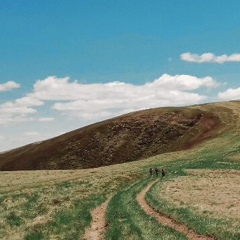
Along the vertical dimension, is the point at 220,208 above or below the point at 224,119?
below

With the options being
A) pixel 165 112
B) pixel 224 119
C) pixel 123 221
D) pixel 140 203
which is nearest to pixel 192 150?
pixel 224 119

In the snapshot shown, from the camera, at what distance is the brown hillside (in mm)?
107875

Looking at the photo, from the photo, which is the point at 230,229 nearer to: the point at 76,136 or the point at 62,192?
the point at 62,192

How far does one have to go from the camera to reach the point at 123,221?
26734mm

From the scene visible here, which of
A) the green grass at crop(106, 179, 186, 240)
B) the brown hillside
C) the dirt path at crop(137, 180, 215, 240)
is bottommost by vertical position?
the dirt path at crop(137, 180, 215, 240)

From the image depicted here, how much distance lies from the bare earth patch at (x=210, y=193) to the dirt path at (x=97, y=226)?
19.3 ft

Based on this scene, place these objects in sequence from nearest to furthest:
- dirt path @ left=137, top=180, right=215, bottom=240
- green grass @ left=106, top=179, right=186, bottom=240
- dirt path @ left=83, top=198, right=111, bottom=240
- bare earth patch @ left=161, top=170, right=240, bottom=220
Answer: dirt path @ left=137, top=180, right=215, bottom=240, green grass @ left=106, top=179, right=186, bottom=240, dirt path @ left=83, top=198, right=111, bottom=240, bare earth patch @ left=161, top=170, right=240, bottom=220

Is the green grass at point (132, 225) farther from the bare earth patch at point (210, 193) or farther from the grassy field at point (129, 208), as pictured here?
the bare earth patch at point (210, 193)

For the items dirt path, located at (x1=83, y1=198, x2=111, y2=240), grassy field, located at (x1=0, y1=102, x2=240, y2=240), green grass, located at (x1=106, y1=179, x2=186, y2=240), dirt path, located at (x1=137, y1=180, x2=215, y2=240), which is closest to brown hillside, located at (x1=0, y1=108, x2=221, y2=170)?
grassy field, located at (x1=0, y1=102, x2=240, y2=240)

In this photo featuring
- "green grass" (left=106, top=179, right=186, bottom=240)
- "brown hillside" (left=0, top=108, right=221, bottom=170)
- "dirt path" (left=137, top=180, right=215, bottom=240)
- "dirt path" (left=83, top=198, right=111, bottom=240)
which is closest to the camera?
"dirt path" (left=137, top=180, right=215, bottom=240)

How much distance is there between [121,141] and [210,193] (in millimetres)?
77705

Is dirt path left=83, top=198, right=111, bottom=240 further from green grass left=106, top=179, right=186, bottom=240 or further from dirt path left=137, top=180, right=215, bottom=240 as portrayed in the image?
dirt path left=137, top=180, right=215, bottom=240

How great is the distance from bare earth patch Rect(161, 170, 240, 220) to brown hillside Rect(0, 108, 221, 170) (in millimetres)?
48405

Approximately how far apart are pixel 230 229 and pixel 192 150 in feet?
231
